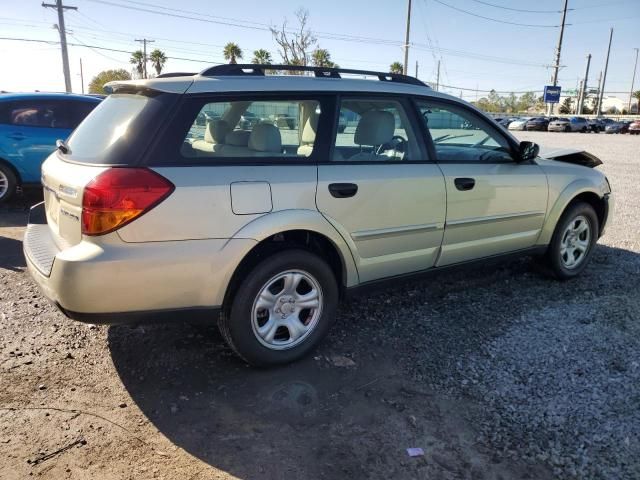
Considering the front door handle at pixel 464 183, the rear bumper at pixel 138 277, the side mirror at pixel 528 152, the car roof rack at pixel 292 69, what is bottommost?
the rear bumper at pixel 138 277

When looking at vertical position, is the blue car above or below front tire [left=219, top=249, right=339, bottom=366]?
above

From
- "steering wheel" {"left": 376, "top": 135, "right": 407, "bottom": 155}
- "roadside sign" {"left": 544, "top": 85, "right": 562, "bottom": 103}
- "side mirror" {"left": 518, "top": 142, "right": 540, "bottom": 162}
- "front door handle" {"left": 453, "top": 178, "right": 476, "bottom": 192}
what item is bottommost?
"front door handle" {"left": 453, "top": 178, "right": 476, "bottom": 192}

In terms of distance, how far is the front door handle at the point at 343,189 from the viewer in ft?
10.8

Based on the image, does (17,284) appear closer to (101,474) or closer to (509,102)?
(101,474)

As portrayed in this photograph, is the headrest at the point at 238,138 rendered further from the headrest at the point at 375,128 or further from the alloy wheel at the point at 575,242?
the alloy wheel at the point at 575,242

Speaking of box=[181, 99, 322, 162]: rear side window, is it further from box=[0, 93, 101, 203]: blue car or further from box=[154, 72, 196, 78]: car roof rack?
box=[0, 93, 101, 203]: blue car

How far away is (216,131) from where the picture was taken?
3195 millimetres

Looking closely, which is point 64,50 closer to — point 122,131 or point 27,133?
point 27,133

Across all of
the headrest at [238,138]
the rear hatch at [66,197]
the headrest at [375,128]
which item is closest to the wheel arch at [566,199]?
the headrest at [375,128]

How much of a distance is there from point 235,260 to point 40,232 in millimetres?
1443

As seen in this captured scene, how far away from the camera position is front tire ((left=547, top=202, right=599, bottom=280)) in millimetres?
4863

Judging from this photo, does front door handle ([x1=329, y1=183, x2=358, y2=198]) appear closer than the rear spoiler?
No

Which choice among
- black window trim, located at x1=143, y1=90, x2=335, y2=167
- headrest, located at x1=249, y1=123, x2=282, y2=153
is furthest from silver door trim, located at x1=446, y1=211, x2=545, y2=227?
headrest, located at x1=249, y1=123, x2=282, y2=153

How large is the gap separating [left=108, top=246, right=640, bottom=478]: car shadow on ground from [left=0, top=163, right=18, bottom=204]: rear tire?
488cm
